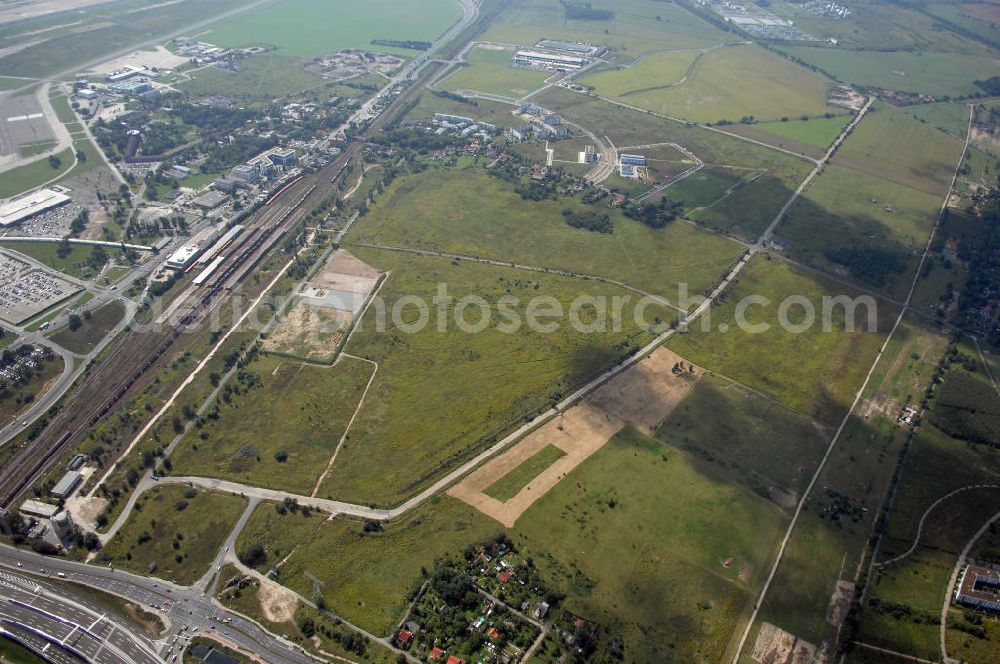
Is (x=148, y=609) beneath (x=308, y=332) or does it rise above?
beneath

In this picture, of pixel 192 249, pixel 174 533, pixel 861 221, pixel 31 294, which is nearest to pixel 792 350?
pixel 861 221

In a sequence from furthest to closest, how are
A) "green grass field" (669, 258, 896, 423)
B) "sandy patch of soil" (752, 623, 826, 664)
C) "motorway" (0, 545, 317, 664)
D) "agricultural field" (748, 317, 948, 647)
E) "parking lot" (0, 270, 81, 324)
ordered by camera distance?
"parking lot" (0, 270, 81, 324), "green grass field" (669, 258, 896, 423), "agricultural field" (748, 317, 948, 647), "motorway" (0, 545, 317, 664), "sandy patch of soil" (752, 623, 826, 664)

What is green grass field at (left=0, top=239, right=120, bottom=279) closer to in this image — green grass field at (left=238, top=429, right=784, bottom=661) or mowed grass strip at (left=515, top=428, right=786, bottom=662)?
green grass field at (left=238, top=429, right=784, bottom=661)

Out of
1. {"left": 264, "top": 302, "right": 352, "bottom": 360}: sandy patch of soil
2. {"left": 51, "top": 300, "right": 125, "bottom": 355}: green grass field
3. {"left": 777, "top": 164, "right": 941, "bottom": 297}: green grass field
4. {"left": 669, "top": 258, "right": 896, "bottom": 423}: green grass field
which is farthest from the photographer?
{"left": 777, "top": 164, "right": 941, "bottom": 297}: green grass field

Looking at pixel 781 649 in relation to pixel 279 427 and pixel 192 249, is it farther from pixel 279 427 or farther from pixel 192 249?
pixel 192 249

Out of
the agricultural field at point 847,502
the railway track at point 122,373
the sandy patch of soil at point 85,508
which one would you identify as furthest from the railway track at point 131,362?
the agricultural field at point 847,502

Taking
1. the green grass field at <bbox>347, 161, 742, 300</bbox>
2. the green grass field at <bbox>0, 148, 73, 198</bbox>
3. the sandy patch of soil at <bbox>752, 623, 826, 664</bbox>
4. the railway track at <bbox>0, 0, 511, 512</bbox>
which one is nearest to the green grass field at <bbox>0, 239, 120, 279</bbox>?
the railway track at <bbox>0, 0, 511, 512</bbox>

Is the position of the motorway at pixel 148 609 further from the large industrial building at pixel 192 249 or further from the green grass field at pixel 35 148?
the green grass field at pixel 35 148
